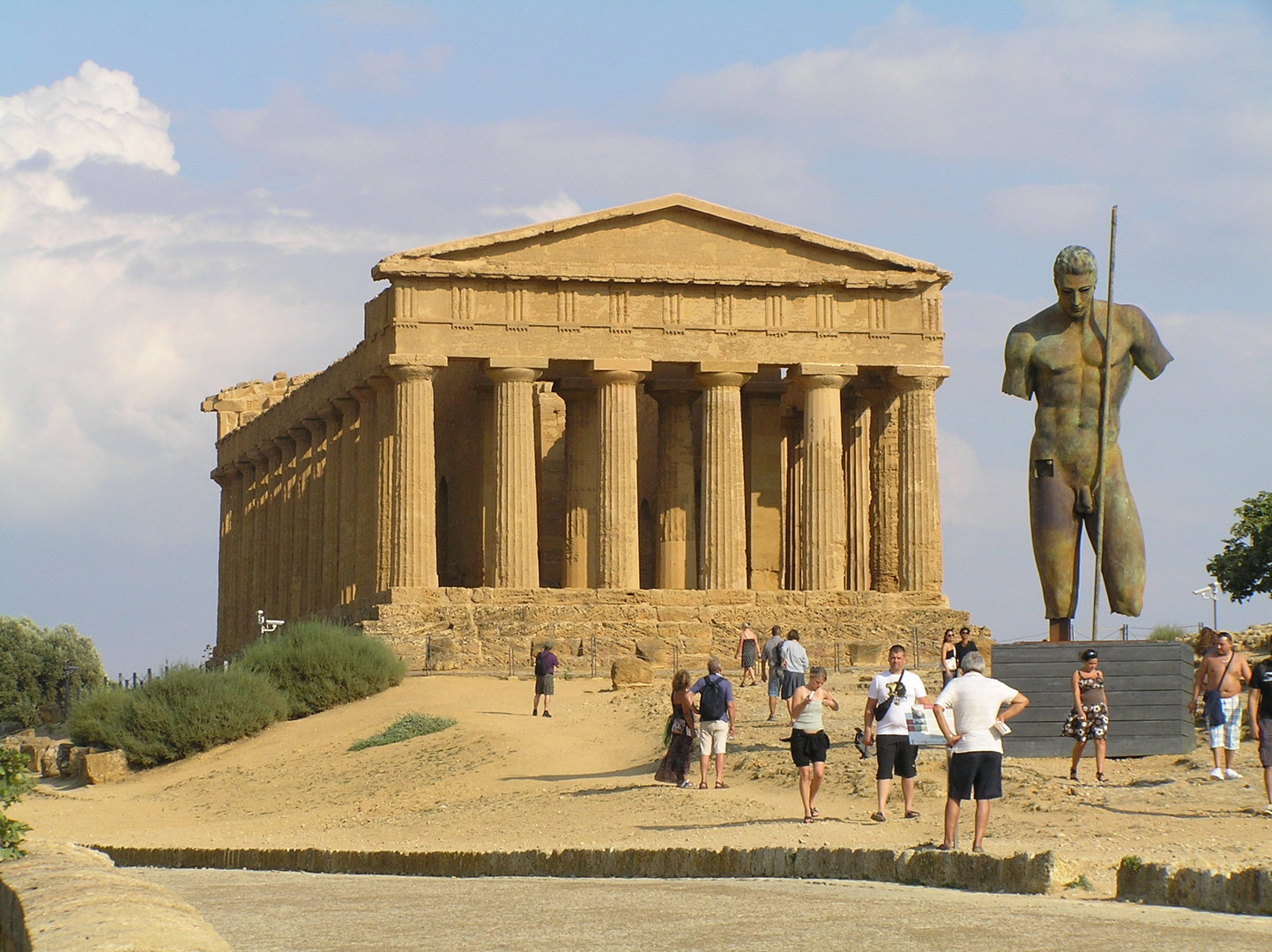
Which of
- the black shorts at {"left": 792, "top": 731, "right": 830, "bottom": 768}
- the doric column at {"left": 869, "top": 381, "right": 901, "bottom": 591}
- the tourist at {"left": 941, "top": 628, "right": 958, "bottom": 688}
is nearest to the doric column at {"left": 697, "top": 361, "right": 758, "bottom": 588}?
the doric column at {"left": 869, "top": 381, "right": 901, "bottom": 591}

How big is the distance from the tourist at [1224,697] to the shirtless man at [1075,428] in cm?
112

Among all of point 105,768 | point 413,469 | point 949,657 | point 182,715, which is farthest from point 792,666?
point 413,469

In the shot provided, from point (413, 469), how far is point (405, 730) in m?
13.9

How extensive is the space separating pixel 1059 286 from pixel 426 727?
16.8m

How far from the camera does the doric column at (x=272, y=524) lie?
63969 millimetres

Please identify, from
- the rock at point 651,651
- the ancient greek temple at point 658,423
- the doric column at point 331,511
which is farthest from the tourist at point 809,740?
the doric column at point 331,511

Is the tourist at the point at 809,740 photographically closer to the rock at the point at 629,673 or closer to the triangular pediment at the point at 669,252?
the rock at the point at 629,673

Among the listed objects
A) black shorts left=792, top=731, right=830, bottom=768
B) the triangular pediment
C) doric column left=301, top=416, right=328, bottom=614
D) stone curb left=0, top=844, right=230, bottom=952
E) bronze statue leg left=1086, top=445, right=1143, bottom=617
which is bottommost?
stone curb left=0, top=844, right=230, bottom=952

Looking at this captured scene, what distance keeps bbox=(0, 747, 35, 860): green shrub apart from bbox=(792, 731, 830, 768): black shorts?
25.0 ft

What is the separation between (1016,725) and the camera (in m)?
22.9

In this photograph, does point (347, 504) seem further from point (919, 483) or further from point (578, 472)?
point (919, 483)

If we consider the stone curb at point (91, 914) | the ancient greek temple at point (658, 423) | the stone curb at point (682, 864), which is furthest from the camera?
the ancient greek temple at point (658, 423)

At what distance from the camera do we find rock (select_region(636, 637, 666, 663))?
44.8m

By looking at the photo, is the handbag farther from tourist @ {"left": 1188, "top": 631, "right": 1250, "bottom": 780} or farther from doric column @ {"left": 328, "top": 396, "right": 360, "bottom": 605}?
doric column @ {"left": 328, "top": 396, "right": 360, "bottom": 605}
